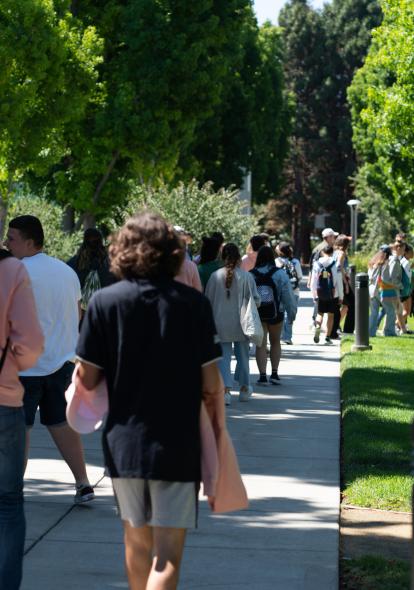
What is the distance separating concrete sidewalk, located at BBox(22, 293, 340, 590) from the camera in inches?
230

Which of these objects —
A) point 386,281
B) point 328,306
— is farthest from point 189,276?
point 386,281

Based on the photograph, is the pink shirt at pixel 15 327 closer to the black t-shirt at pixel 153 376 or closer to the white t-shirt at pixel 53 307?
the black t-shirt at pixel 153 376

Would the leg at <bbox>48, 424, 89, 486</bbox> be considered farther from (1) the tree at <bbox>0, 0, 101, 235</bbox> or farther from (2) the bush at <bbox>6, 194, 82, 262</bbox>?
(2) the bush at <bbox>6, 194, 82, 262</bbox>

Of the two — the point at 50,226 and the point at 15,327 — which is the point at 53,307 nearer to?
the point at 15,327

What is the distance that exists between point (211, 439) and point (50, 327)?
2.74 meters

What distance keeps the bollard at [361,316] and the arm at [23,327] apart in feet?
41.2

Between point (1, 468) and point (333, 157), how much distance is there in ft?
242

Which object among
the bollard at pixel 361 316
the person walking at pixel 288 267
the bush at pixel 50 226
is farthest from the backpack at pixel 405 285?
the bush at pixel 50 226

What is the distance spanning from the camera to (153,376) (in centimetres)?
424

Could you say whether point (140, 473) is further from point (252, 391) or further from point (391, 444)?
point (252, 391)

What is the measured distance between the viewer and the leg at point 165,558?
4230 millimetres

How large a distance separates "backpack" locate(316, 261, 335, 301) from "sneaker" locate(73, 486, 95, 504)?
467 inches

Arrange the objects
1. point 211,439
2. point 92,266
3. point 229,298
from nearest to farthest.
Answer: point 211,439
point 92,266
point 229,298

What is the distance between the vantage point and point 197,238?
26.6 meters
